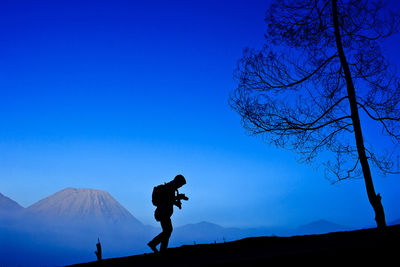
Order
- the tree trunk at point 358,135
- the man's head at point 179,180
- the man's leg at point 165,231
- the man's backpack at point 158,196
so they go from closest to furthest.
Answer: the man's leg at point 165,231, the man's backpack at point 158,196, the man's head at point 179,180, the tree trunk at point 358,135

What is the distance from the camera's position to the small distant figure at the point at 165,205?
9727 mm

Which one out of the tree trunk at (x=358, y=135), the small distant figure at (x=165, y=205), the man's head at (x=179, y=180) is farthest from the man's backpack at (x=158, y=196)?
the tree trunk at (x=358, y=135)

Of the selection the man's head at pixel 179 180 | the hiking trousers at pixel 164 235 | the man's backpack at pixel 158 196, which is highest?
the man's head at pixel 179 180

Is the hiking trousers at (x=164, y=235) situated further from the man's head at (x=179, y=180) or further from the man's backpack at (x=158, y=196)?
the man's head at (x=179, y=180)

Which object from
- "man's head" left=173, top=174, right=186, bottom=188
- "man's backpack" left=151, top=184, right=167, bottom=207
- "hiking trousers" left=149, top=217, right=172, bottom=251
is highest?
"man's head" left=173, top=174, right=186, bottom=188

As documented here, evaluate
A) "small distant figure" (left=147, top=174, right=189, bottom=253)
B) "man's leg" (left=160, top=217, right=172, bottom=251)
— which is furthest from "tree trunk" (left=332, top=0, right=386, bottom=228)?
"man's leg" (left=160, top=217, right=172, bottom=251)

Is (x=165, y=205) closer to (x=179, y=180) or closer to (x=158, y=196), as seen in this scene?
(x=158, y=196)

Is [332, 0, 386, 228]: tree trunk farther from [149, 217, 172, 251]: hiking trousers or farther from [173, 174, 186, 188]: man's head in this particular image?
[149, 217, 172, 251]: hiking trousers

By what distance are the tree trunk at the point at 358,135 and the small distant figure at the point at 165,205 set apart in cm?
572

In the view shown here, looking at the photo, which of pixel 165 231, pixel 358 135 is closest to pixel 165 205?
pixel 165 231

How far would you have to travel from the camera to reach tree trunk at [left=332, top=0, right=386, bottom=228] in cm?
1077

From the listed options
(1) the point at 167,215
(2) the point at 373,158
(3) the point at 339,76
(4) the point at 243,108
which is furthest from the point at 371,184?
(1) the point at 167,215

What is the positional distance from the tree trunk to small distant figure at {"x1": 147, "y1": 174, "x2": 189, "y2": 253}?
5721 millimetres

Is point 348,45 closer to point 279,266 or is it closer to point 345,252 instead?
point 345,252
